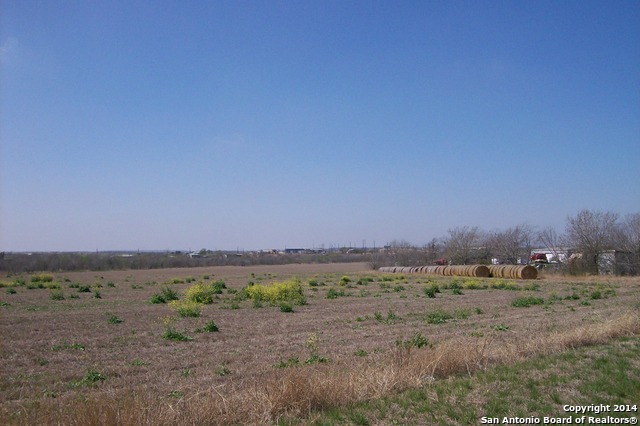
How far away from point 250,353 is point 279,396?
6.70m

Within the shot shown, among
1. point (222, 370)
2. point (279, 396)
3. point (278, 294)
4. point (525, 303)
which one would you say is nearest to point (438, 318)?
point (525, 303)

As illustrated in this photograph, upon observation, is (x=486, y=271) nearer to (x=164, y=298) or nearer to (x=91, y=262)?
(x=164, y=298)

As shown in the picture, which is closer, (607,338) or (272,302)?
(607,338)

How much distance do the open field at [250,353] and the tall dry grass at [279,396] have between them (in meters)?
0.02

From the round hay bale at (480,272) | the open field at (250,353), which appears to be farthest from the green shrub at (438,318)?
the round hay bale at (480,272)

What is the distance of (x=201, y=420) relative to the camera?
23.4ft

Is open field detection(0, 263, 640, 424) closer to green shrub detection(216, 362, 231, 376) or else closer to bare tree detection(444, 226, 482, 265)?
Result: green shrub detection(216, 362, 231, 376)

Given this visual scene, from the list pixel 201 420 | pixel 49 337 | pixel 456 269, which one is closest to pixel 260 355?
pixel 201 420

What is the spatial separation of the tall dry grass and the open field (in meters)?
0.02

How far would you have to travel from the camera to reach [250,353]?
14.2 m

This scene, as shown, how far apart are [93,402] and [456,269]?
59658mm

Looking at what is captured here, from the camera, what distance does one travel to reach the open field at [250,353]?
7660mm

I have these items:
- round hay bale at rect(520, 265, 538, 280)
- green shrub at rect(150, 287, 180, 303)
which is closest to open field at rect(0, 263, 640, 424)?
green shrub at rect(150, 287, 180, 303)

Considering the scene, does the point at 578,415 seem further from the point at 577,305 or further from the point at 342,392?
the point at 577,305
